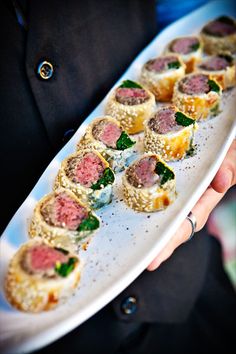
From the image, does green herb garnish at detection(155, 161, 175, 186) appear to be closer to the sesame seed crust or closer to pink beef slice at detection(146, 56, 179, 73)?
the sesame seed crust

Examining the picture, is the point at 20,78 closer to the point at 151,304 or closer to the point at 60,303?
the point at 60,303

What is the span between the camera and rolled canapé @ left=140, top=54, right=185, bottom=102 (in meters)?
1.80

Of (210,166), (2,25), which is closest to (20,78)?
(2,25)

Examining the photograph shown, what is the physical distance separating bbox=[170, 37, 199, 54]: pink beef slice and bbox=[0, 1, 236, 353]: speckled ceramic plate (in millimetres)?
377

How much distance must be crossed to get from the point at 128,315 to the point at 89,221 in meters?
0.50

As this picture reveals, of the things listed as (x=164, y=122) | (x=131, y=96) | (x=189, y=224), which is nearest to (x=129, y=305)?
(x=189, y=224)

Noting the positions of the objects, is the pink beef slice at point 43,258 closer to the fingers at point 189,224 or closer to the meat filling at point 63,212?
the meat filling at point 63,212

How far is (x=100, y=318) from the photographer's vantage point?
1568 millimetres

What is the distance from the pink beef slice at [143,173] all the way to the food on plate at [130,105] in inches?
11.5

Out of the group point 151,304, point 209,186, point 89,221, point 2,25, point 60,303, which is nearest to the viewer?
point 60,303

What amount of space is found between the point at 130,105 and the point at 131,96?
0.05 m

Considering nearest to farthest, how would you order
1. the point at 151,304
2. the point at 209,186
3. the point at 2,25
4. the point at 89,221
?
the point at 89,221 → the point at 2,25 → the point at 209,186 → the point at 151,304

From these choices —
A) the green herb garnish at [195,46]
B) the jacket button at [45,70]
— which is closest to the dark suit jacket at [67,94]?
the jacket button at [45,70]

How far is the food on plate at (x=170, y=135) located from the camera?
1503 millimetres
